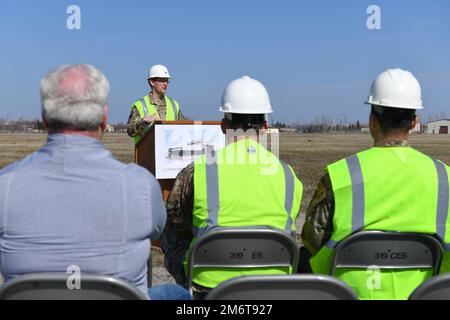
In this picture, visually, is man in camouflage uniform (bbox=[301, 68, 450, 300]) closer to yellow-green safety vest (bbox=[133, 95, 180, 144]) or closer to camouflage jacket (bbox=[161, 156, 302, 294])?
camouflage jacket (bbox=[161, 156, 302, 294])

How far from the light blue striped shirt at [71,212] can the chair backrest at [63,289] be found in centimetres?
21

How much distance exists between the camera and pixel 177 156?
672 centimetres

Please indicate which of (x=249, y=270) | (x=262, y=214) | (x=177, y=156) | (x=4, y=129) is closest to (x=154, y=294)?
(x=249, y=270)

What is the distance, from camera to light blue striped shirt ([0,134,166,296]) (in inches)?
96.8

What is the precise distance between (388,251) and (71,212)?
157 cm

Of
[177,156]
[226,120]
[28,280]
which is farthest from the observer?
[177,156]

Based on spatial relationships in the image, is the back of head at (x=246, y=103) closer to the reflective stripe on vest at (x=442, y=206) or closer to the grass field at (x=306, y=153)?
the reflective stripe on vest at (x=442, y=206)

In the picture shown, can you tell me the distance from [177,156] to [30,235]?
4.28m

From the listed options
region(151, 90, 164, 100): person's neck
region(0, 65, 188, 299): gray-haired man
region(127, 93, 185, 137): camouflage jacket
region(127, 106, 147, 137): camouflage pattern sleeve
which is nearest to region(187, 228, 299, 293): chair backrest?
region(0, 65, 188, 299): gray-haired man

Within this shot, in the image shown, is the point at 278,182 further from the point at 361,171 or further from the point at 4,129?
the point at 4,129

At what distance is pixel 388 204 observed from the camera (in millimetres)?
3066

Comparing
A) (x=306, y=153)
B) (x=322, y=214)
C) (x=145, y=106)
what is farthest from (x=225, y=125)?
(x=306, y=153)

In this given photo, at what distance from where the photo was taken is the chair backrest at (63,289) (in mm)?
2205

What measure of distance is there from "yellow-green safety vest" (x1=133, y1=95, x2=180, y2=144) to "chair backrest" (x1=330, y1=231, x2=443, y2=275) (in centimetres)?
472
